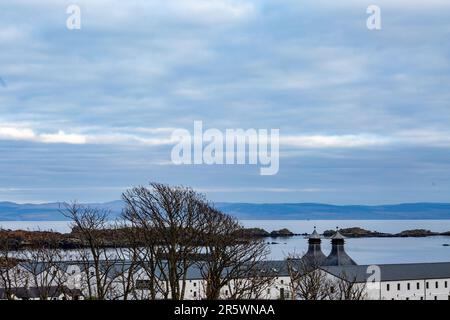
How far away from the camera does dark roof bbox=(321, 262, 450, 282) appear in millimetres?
94438

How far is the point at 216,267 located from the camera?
38125mm

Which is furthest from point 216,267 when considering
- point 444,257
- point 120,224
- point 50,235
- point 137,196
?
point 444,257

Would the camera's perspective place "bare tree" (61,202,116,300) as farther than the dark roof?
No

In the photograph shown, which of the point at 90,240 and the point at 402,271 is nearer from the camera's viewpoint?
the point at 90,240

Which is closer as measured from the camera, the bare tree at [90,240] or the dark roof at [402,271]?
the bare tree at [90,240]

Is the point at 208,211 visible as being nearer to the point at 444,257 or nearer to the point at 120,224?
the point at 120,224

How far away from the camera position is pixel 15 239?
68.2m

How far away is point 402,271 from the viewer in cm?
9862

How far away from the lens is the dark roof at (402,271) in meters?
94.4

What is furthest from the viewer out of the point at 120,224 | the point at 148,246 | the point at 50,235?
the point at 50,235
